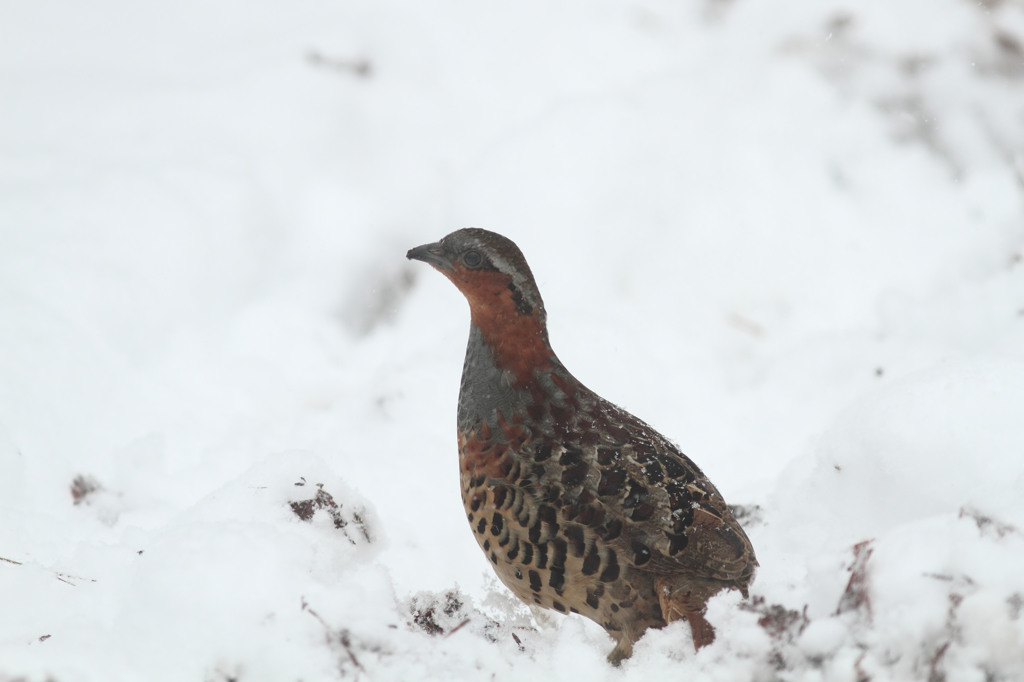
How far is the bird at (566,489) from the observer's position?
2541 mm

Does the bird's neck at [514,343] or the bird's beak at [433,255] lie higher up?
the bird's beak at [433,255]

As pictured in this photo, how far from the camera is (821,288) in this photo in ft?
18.6

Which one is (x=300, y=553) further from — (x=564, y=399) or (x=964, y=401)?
(x=964, y=401)

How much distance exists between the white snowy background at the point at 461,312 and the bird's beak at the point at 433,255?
78cm

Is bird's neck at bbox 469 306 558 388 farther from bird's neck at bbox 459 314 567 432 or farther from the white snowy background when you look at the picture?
A: the white snowy background

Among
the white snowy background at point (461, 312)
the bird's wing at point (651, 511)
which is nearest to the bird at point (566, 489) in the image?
the bird's wing at point (651, 511)

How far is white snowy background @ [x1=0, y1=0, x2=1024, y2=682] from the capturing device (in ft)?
6.31

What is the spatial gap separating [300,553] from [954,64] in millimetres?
6487

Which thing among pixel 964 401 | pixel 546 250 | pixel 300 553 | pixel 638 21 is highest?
pixel 638 21

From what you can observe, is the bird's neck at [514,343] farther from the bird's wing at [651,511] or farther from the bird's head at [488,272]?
the bird's wing at [651,511]

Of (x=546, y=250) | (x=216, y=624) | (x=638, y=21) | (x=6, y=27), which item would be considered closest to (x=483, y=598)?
(x=216, y=624)

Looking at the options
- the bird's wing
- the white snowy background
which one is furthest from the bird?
the white snowy background

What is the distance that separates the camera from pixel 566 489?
2.64 metres

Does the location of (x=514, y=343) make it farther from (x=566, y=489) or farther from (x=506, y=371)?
(x=566, y=489)
